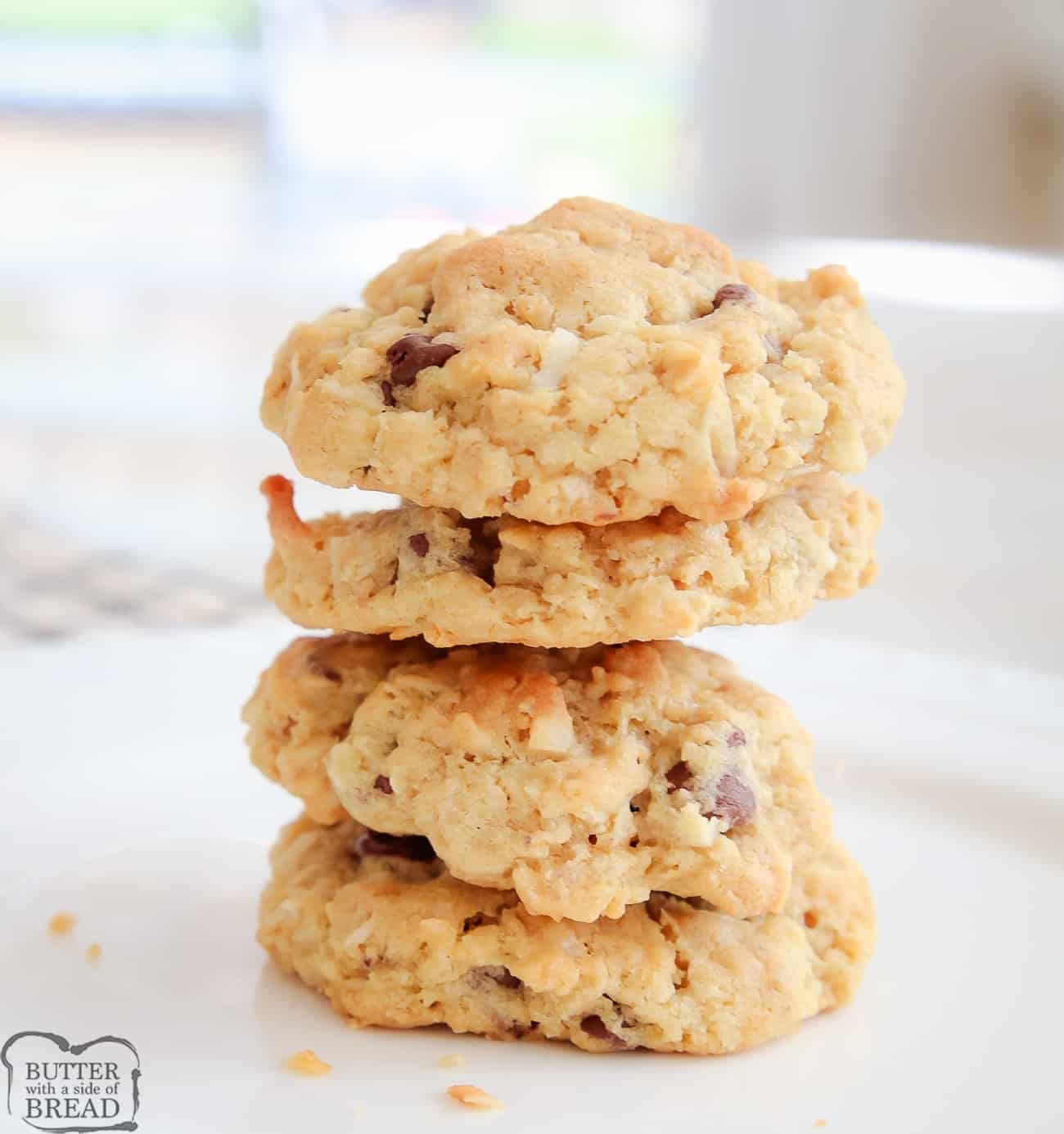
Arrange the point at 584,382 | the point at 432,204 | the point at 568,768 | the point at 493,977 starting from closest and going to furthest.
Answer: the point at 584,382, the point at 568,768, the point at 493,977, the point at 432,204

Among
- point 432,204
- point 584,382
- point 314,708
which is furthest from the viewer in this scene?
point 432,204

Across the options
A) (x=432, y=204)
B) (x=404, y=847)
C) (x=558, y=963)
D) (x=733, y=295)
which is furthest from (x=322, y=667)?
(x=432, y=204)

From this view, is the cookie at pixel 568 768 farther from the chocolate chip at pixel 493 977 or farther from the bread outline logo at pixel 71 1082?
the bread outline logo at pixel 71 1082

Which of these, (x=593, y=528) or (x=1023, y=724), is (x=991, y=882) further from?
(x=593, y=528)

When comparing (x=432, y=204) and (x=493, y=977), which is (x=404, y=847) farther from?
(x=432, y=204)

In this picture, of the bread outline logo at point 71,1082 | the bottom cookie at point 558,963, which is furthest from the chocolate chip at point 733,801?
the bread outline logo at point 71,1082

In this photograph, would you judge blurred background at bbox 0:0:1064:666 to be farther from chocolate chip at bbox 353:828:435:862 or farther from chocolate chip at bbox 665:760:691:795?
chocolate chip at bbox 665:760:691:795

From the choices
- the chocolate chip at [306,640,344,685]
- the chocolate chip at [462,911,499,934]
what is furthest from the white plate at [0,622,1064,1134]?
the chocolate chip at [306,640,344,685]
